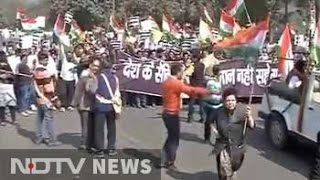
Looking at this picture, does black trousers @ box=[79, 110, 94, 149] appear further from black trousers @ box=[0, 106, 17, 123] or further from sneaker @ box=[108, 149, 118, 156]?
black trousers @ box=[0, 106, 17, 123]

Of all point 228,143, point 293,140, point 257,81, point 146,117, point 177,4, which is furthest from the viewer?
point 177,4

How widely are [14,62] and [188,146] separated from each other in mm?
6017

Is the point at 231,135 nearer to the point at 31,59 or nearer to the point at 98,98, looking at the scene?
the point at 98,98

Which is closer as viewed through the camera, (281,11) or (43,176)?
(43,176)

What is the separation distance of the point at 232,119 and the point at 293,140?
306 cm

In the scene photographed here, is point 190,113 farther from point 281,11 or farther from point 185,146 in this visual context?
point 281,11

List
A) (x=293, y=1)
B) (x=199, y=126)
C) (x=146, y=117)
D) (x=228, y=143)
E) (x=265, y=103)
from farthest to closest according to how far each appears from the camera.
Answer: (x=293, y=1) < (x=146, y=117) < (x=199, y=126) < (x=265, y=103) < (x=228, y=143)

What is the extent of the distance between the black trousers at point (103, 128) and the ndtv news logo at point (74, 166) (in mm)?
458

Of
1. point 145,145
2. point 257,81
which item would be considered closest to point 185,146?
point 145,145

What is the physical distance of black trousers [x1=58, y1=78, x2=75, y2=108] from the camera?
16359 mm

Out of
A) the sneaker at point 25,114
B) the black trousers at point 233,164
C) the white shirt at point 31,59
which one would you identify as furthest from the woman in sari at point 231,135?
the white shirt at point 31,59

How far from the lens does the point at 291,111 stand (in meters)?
11.9

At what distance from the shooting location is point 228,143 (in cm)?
935

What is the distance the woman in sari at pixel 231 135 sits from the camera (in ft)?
30.6
